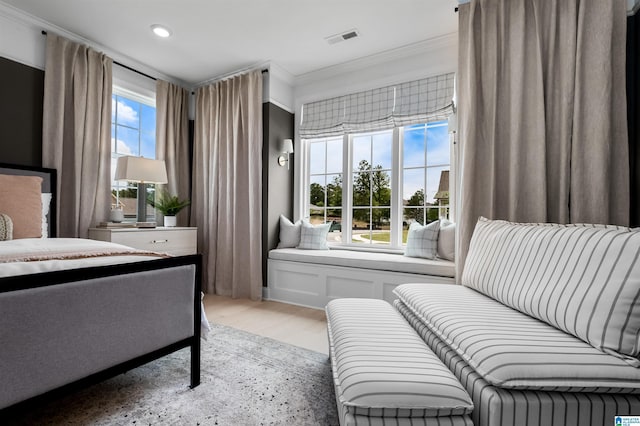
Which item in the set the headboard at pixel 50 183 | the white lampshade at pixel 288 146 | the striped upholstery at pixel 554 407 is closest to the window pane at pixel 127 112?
the headboard at pixel 50 183

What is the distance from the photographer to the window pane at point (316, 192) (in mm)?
3734

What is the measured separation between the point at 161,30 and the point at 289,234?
234 cm

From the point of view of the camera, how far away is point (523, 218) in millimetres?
2166

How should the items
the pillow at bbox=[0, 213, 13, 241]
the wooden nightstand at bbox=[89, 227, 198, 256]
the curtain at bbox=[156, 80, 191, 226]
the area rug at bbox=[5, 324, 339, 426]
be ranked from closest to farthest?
the area rug at bbox=[5, 324, 339, 426] < the pillow at bbox=[0, 213, 13, 241] < the wooden nightstand at bbox=[89, 227, 198, 256] < the curtain at bbox=[156, 80, 191, 226]

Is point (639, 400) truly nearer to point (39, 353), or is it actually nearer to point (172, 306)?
point (172, 306)

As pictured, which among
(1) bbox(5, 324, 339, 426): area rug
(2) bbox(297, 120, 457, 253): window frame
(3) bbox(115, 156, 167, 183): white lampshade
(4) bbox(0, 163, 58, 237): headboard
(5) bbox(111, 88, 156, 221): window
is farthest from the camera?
(5) bbox(111, 88, 156, 221): window

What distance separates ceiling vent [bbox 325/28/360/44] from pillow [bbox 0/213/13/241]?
2.95 m

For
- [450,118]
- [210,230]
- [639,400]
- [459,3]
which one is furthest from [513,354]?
[210,230]

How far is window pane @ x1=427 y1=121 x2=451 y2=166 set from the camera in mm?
3041

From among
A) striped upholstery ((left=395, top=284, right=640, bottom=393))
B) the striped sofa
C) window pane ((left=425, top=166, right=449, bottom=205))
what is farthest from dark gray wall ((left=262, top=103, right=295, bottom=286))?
striped upholstery ((left=395, top=284, right=640, bottom=393))

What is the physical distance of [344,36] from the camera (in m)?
2.86

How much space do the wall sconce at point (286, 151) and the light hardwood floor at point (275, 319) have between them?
1630mm

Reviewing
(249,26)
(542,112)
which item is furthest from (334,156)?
(542,112)

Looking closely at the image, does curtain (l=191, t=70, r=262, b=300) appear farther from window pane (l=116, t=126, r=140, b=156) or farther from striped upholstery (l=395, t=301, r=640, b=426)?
striped upholstery (l=395, t=301, r=640, b=426)
